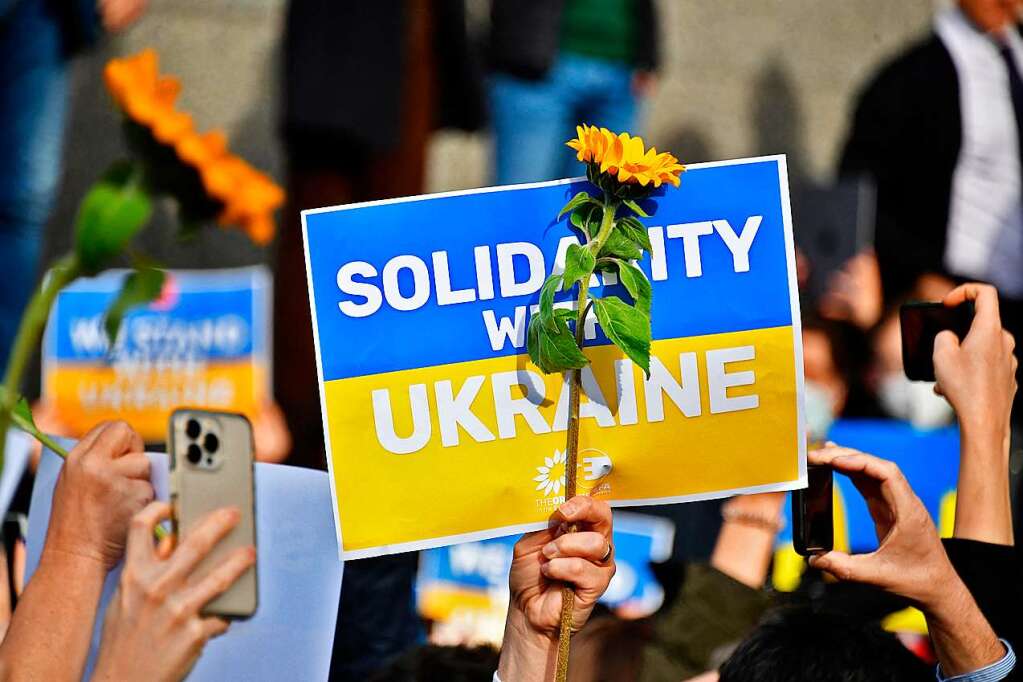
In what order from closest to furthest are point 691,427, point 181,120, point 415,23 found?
point 181,120 < point 691,427 < point 415,23

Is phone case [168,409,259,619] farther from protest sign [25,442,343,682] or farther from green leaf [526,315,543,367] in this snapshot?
green leaf [526,315,543,367]

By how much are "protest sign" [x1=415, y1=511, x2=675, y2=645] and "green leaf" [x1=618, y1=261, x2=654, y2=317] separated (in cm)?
150

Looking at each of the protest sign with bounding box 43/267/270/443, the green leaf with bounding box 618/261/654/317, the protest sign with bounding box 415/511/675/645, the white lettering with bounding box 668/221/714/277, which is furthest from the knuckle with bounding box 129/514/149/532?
the protest sign with bounding box 43/267/270/443

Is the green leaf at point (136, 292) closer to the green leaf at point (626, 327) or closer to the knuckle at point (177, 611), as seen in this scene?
the knuckle at point (177, 611)

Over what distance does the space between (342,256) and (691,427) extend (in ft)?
1.62

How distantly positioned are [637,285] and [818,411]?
2178 mm

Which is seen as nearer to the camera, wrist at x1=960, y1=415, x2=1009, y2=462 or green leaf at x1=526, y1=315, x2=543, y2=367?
green leaf at x1=526, y1=315, x2=543, y2=367

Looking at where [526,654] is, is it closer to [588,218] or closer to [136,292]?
[588,218]

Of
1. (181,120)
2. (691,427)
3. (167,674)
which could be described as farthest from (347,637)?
(181,120)

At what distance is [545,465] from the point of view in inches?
69.3

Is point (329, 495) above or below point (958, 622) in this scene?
above

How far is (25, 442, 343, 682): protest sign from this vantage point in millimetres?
1670

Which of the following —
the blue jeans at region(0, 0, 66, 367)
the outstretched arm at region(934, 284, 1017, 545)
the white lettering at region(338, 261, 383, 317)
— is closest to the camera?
the white lettering at region(338, 261, 383, 317)

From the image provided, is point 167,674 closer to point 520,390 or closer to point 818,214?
point 520,390
